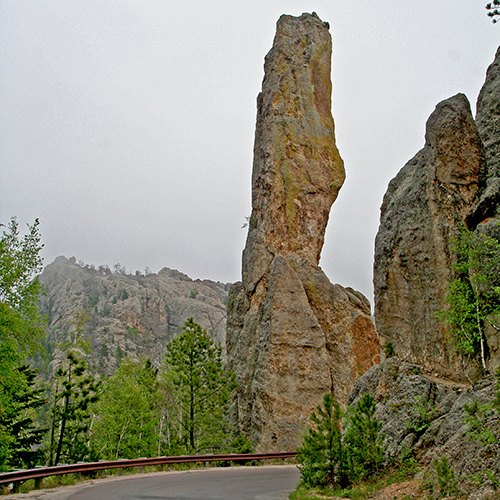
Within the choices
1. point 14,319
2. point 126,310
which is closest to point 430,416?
point 14,319

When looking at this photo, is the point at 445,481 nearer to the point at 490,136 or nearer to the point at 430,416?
the point at 430,416

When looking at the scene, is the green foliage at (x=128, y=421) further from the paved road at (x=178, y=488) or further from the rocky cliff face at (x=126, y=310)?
the rocky cliff face at (x=126, y=310)

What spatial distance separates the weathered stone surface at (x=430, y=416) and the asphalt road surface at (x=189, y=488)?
12.4 ft

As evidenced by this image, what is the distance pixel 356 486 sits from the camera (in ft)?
40.5

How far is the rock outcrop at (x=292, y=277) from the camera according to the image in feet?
110

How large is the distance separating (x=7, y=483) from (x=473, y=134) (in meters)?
18.0

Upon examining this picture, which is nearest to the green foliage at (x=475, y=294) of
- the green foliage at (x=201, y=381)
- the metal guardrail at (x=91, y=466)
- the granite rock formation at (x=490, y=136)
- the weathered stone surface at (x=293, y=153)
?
the granite rock formation at (x=490, y=136)

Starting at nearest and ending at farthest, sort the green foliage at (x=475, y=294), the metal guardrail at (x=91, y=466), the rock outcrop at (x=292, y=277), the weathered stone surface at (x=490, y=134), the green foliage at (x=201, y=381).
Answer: the metal guardrail at (x=91, y=466)
the green foliage at (x=475, y=294)
the weathered stone surface at (x=490, y=134)
the green foliage at (x=201, y=381)
the rock outcrop at (x=292, y=277)

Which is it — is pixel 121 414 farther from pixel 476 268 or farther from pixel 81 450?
pixel 476 268

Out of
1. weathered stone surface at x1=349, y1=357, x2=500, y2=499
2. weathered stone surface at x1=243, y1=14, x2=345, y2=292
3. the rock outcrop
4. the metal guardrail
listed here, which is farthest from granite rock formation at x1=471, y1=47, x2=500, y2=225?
weathered stone surface at x1=243, y1=14, x2=345, y2=292

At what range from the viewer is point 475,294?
13.3m

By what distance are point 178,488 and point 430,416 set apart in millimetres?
7398

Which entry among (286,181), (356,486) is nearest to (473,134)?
(356,486)

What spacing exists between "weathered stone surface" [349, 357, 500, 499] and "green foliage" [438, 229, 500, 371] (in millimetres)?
1509
